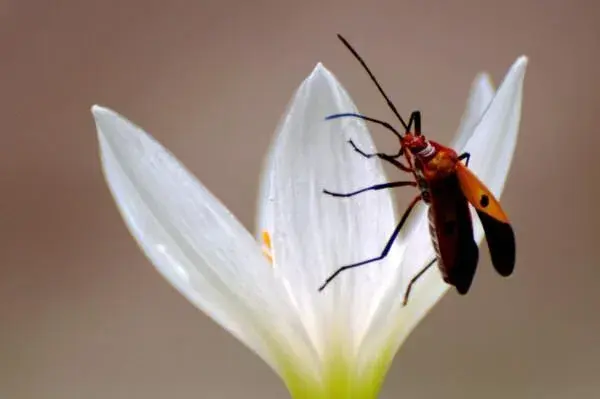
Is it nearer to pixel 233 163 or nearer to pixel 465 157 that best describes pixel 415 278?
pixel 465 157

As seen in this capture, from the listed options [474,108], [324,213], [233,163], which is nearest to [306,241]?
[324,213]

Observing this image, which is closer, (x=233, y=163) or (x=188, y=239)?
(x=188, y=239)

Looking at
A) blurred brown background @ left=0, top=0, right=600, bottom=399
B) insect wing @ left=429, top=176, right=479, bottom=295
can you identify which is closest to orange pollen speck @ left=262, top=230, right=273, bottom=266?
insect wing @ left=429, top=176, right=479, bottom=295

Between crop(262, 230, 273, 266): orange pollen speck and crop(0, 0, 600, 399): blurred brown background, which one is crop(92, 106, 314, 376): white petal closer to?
crop(262, 230, 273, 266): orange pollen speck

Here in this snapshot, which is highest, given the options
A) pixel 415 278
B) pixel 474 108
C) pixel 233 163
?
pixel 233 163

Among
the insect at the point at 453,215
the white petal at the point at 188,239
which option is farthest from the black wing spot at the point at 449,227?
the white petal at the point at 188,239

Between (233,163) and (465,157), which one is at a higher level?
(233,163)
